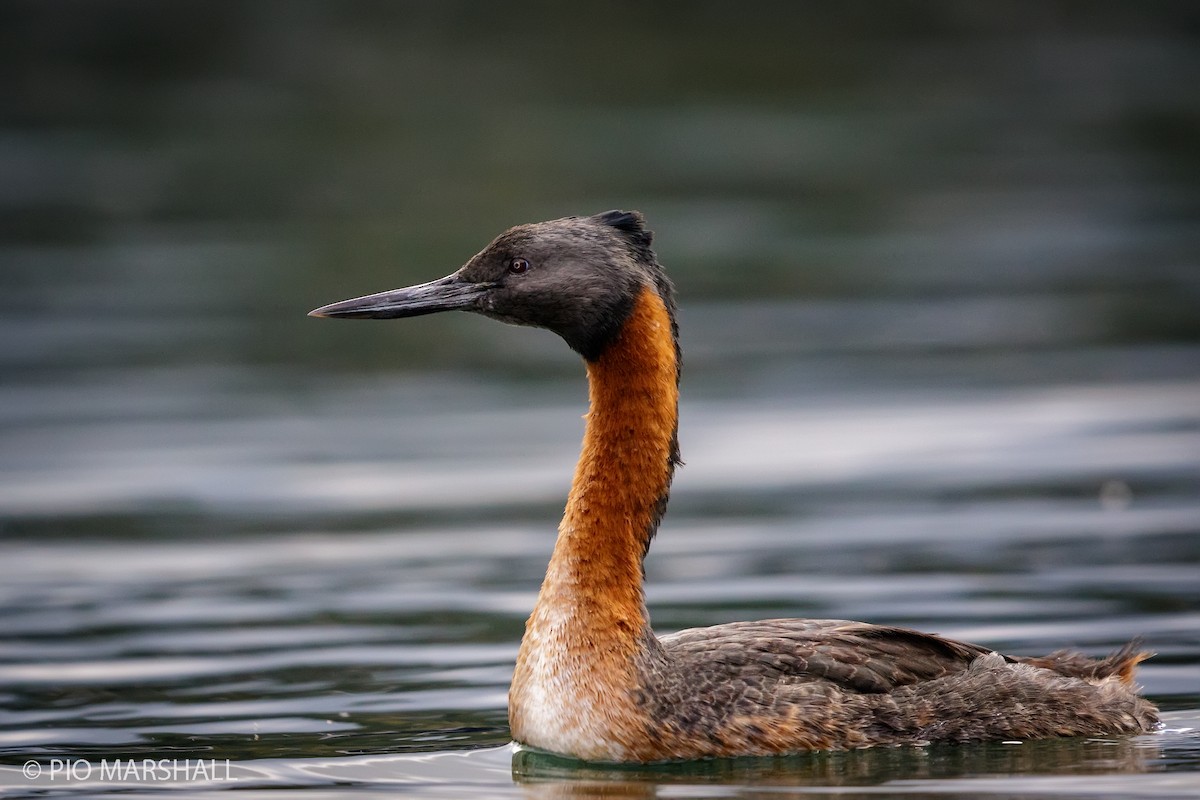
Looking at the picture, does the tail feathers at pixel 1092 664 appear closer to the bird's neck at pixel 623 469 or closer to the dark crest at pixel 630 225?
the bird's neck at pixel 623 469

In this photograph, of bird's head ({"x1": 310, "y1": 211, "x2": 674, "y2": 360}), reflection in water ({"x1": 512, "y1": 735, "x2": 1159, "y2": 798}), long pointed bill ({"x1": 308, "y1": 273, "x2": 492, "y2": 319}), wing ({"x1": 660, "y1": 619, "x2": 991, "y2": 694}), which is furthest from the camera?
long pointed bill ({"x1": 308, "y1": 273, "x2": 492, "y2": 319})

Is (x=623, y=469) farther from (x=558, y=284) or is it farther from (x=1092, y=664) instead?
(x=1092, y=664)

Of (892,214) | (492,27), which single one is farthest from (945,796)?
(492,27)

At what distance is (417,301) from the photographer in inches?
363

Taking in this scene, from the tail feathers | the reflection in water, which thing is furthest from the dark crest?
the tail feathers

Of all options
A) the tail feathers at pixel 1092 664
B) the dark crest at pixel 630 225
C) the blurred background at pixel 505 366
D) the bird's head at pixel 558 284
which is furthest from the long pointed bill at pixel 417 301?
the tail feathers at pixel 1092 664

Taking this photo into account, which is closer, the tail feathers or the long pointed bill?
the long pointed bill

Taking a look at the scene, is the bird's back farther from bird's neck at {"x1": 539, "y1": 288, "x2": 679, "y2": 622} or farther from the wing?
bird's neck at {"x1": 539, "y1": 288, "x2": 679, "y2": 622}

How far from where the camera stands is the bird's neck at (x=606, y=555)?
8.75 metres

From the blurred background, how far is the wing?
1.08m

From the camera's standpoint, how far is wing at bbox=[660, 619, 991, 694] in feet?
29.2

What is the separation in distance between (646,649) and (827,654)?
0.77 m

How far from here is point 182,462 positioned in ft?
→ 50.6

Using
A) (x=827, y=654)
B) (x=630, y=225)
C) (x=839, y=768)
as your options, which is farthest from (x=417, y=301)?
(x=839, y=768)
